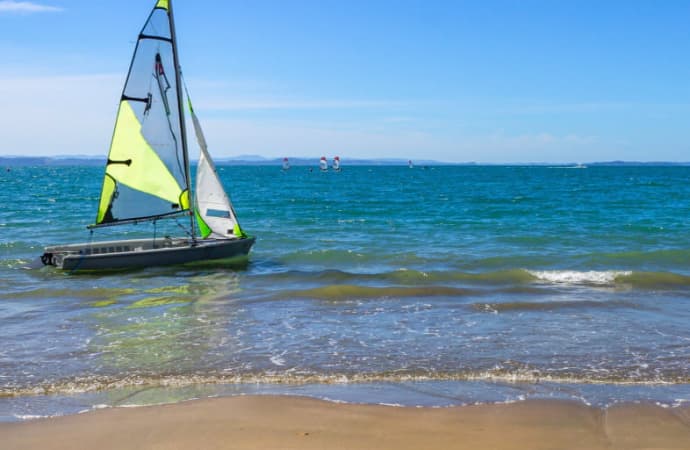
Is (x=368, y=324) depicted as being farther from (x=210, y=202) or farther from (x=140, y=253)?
(x=210, y=202)

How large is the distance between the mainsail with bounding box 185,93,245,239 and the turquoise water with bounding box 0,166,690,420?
1383 millimetres

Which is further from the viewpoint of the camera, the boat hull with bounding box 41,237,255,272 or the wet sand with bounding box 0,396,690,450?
the boat hull with bounding box 41,237,255,272

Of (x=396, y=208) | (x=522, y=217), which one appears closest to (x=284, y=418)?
(x=522, y=217)

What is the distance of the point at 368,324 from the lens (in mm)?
14172

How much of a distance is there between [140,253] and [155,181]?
97.7 inches

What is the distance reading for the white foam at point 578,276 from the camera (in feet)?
64.0

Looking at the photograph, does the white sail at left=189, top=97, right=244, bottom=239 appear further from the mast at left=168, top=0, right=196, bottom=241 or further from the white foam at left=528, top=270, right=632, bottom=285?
the white foam at left=528, top=270, right=632, bottom=285

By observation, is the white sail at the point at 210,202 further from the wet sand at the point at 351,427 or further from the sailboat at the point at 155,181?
the wet sand at the point at 351,427

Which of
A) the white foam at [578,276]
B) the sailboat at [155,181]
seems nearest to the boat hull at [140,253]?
the sailboat at [155,181]

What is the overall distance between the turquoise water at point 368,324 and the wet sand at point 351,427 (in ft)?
1.77

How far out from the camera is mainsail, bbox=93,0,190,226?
831 inches

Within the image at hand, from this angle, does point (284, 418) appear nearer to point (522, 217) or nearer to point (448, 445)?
point (448, 445)

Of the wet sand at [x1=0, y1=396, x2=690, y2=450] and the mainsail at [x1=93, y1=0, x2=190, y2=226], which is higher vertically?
the mainsail at [x1=93, y1=0, x2=190, y2=226]

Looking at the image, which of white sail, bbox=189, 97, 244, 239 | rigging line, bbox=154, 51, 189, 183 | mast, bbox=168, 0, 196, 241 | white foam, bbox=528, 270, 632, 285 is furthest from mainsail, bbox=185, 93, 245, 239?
white foam, bbox=528, 270, 632, 285
